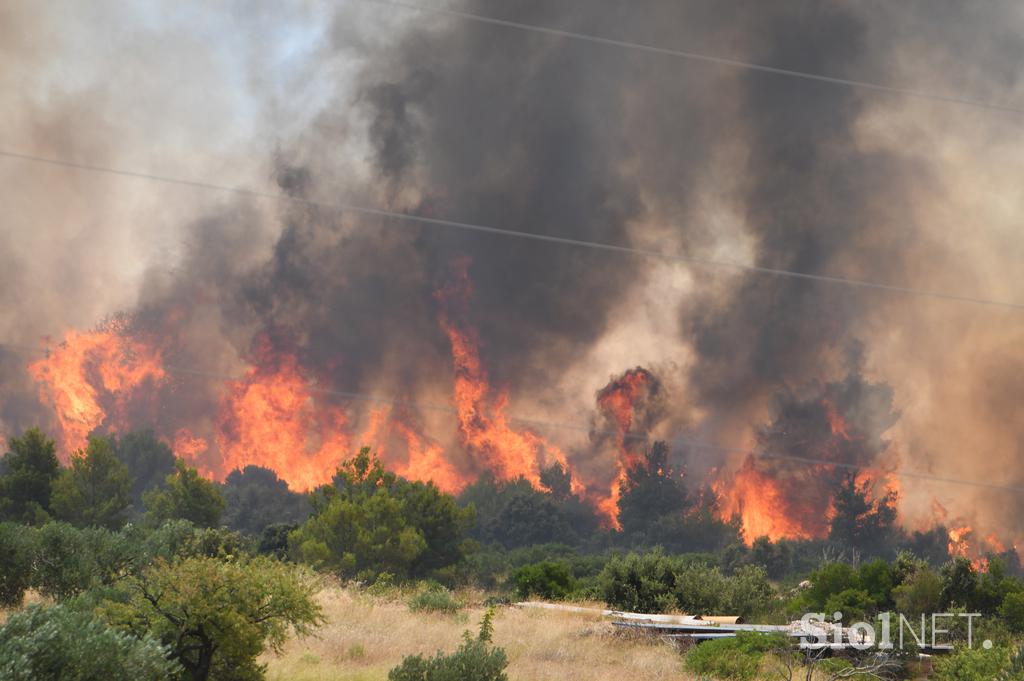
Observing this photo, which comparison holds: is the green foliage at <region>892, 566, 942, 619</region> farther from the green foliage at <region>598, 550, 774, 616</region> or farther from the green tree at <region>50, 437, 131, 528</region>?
the green tree at <region>50, 437, 131, 528</region>

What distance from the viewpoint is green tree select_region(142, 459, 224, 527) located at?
63750mm

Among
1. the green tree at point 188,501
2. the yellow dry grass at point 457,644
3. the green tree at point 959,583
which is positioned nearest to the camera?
the yellow dry grass at point 457,644

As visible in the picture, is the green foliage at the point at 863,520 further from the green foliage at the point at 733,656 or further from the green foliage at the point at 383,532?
the green foliage at the point at 733,656

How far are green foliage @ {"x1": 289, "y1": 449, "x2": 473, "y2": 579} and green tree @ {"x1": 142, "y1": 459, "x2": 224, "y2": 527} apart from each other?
7521 millimetres

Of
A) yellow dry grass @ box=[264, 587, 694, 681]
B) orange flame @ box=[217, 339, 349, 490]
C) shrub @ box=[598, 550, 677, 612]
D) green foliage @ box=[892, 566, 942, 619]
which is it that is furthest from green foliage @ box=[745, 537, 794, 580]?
orange flame @ box=[217, 339, 349, 490]

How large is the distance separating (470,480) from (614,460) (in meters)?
18.9

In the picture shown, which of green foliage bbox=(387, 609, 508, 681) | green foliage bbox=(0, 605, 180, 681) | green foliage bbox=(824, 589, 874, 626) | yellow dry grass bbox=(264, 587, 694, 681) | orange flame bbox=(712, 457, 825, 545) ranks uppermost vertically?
orange flame bbox=(712, 457, 825, 545)

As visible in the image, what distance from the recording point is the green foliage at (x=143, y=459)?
113250 millimetres

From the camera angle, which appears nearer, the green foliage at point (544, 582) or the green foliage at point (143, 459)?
the green foliage at point (544, 582)

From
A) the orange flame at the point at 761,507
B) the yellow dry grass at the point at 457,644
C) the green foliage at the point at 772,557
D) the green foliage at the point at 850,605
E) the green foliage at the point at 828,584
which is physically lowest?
the yellow dry grass at the point at 457,644

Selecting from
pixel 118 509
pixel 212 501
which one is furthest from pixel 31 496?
pixel 212 501

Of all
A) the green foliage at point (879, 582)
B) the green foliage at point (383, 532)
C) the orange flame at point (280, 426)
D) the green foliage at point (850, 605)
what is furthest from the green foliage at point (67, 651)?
the orange flame at point (280, 426)

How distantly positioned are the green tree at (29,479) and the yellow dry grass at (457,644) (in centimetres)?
3418

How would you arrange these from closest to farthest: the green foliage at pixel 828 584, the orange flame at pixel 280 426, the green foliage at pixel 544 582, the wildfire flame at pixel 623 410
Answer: the green foliage at pixel 828 584, the green foliage at pixel 544 582, the wildfire flame at pixel 623 410, the orange flame at pixel 280 426
